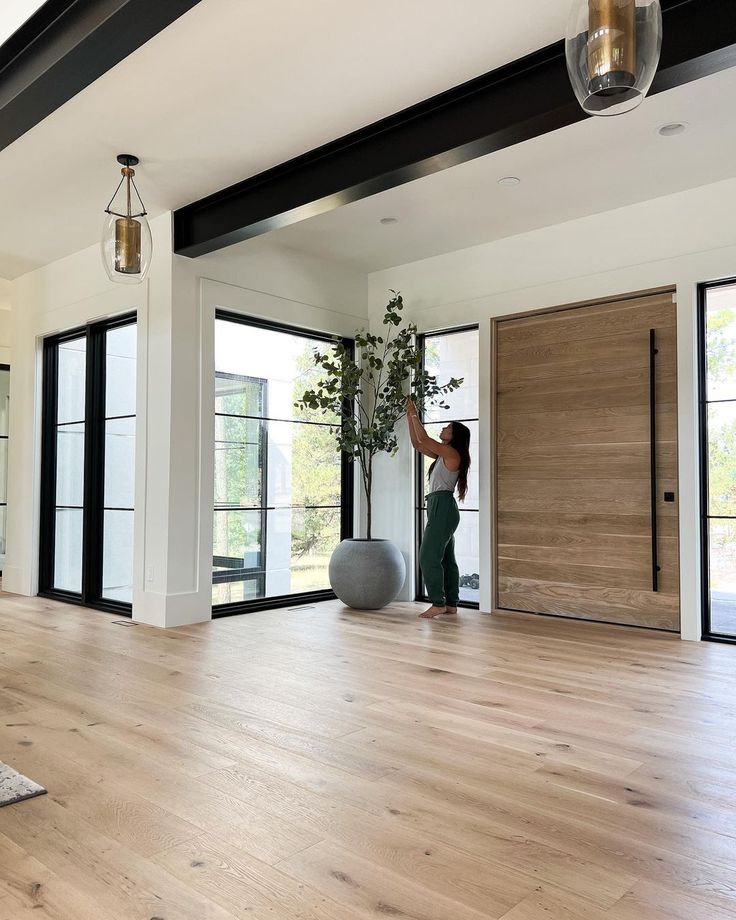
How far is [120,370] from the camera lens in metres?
5.38

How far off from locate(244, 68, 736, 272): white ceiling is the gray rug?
3.45 meters

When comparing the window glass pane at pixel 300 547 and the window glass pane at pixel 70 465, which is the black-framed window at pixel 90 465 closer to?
the window glass pane at pixel 70 465

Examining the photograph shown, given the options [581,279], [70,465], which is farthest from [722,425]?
[70,465]

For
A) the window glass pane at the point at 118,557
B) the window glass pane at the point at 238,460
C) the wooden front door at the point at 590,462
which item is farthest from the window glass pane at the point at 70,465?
the wooden front door at the point at 590,462

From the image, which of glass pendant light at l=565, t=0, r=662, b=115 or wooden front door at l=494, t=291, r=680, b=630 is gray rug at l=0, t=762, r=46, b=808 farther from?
wooden front door at l=494, t=291, r=680, b=630

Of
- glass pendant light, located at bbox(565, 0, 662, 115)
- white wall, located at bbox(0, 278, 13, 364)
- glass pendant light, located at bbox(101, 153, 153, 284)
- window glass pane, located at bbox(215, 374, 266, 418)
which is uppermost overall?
white wall, located at bbox(0, 278, 13, 364)

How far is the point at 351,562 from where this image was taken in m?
5.31

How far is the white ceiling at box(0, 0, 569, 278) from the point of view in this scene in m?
2.74

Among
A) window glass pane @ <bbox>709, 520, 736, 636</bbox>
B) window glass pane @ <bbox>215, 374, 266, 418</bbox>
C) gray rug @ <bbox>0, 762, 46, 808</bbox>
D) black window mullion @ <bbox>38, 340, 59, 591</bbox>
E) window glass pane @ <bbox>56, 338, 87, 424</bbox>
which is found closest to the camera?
gray rug @ <bbox>0, 762, 46, 808</bbox>

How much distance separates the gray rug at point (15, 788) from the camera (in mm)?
2092

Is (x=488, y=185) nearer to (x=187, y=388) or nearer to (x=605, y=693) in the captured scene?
(x=187, y=388)

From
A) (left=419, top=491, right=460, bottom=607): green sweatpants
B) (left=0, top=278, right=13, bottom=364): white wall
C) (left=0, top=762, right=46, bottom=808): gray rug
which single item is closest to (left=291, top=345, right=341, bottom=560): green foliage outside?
(left=419, top=491, right=460, bottom=607): green sweatpants

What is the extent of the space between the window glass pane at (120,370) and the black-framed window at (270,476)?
643 mm

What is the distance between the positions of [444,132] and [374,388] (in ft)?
9.18
